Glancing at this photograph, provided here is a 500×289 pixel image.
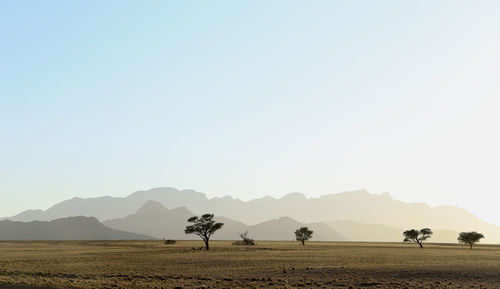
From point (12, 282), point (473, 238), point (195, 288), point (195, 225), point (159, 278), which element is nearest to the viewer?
point (195, 288)

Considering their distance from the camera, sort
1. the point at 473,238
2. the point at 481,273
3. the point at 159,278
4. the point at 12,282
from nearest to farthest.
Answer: the point at 12,282
the point at 159,278
the point at 481,273
the point at 473,238

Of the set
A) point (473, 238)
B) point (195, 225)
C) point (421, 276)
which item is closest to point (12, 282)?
point (421, 276)

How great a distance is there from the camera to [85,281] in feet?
129

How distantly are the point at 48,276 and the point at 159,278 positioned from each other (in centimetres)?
1169

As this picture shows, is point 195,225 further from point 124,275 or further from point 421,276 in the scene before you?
point 421,276

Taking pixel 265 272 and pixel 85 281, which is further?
pixel 265 272

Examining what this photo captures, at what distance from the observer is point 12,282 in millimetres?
38594

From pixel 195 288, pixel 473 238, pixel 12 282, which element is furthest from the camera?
pixel 473 238

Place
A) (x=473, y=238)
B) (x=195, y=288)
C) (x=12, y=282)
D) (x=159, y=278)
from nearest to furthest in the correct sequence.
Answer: (x=195, y=288) → (x=12, y=282) → (x=159, y=278) → (x=473, y=238)

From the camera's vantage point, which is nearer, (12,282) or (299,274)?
(12,282)

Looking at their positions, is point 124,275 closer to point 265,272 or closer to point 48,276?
point 48,276

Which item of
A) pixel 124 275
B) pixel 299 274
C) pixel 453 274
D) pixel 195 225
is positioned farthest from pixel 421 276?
pixel 195 225

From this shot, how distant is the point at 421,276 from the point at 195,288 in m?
22.4

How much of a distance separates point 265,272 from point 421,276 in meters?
15.5
